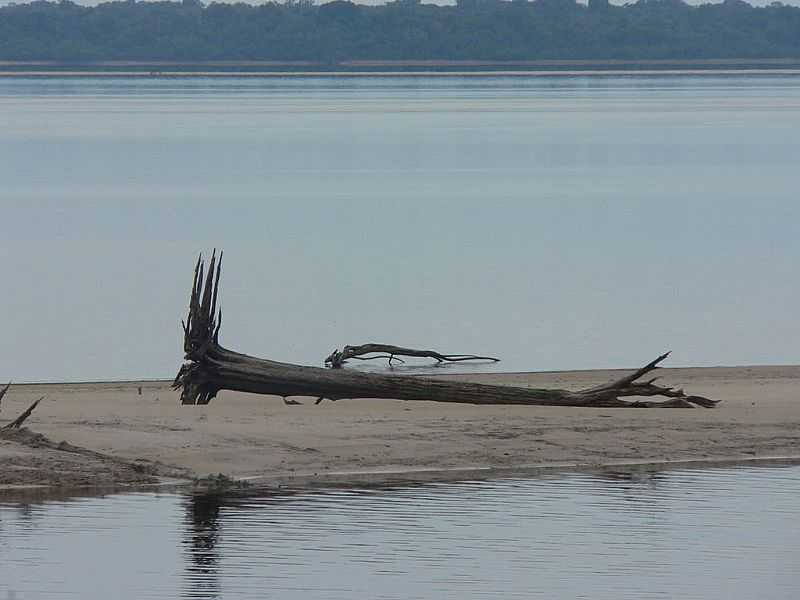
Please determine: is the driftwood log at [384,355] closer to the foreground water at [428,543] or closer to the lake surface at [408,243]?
the lake surface at [408,243]

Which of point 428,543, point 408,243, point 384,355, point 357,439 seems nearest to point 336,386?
point 357,439

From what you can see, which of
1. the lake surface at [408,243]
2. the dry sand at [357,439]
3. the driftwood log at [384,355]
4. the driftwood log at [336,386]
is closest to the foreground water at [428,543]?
the dry sand at [357,439]

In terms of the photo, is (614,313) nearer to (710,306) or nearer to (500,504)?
(710,306)

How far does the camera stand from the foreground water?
25.4ft

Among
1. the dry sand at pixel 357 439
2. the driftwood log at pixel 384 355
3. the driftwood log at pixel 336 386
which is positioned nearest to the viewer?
the dry sand at pixel 357 439

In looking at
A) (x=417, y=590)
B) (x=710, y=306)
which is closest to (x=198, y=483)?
(x=417, y=590)

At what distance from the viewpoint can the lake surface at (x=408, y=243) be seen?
19.8 metres

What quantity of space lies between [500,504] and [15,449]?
2.74m

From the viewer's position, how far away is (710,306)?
22891 mm

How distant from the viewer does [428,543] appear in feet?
27.9

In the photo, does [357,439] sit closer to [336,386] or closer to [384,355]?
[336,386]

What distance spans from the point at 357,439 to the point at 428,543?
2.34m

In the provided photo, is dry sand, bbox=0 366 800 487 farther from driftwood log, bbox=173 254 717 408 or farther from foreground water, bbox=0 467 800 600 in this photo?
foreground water, bbox=0 467 800 600

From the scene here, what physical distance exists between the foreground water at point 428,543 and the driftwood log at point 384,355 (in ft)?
20.2
